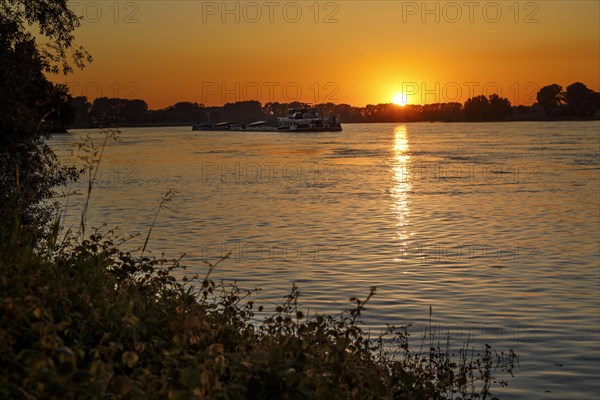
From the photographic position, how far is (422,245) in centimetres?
2597

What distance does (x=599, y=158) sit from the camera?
245ft

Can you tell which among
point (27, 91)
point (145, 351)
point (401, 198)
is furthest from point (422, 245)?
point (145, 351)

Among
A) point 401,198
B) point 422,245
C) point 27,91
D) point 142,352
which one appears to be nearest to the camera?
point 142,352

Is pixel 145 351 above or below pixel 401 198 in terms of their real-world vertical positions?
above

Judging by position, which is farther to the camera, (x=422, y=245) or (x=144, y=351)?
(x=422, y=245)

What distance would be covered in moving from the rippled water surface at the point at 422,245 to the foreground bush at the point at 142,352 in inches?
129

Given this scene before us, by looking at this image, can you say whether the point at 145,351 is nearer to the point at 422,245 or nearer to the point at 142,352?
the point at 142,352

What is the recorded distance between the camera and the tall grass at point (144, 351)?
5.90 meters

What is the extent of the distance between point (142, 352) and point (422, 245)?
18934 mm

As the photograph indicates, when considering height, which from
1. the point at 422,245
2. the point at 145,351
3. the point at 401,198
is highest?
the point at 145,351

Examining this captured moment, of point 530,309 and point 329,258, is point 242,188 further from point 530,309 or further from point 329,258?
point 530,309

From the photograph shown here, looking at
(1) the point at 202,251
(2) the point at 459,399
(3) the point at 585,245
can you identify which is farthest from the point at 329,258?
(2) the point at 459,399

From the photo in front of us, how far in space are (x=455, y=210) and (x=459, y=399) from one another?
27.7 metres

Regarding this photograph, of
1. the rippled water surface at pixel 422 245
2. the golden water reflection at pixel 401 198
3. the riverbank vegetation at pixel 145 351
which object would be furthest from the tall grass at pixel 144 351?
the golden water reflection at pixel 401 198
